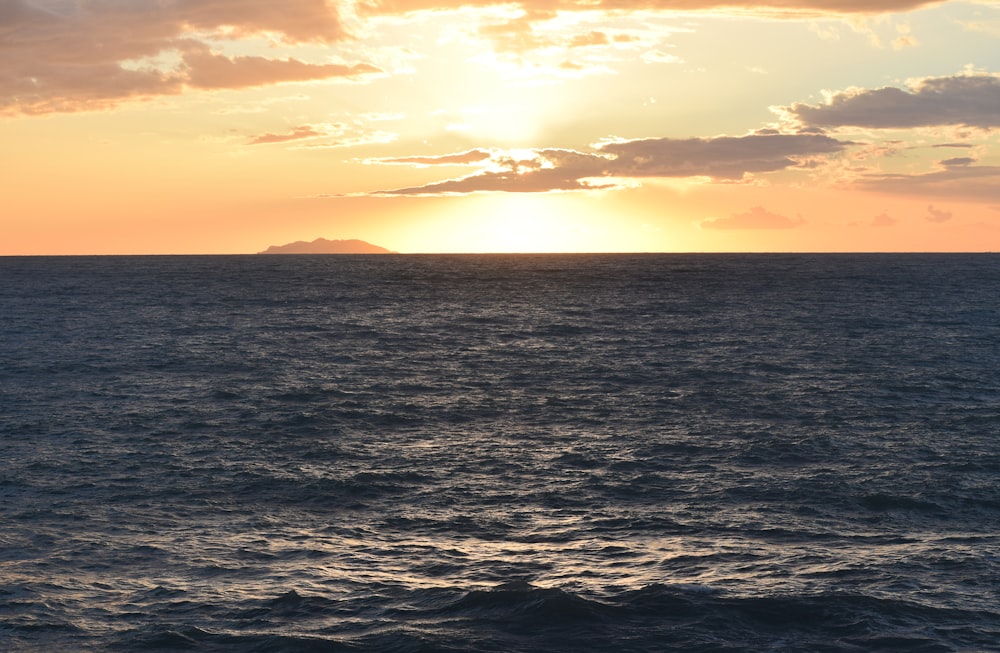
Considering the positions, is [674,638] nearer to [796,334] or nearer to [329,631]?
[329,631]

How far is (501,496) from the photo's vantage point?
35188 millimetres

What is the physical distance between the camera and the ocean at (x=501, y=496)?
910 inches

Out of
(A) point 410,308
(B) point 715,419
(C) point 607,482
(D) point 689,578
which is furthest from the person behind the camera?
(A) point 410,308

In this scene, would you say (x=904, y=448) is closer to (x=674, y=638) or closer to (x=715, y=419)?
(x=715, y=419)

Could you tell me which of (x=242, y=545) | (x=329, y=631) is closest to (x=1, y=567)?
(x=242, y=545)

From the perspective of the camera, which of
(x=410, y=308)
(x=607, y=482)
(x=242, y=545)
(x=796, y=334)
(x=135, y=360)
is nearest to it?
(x=242, y=545)

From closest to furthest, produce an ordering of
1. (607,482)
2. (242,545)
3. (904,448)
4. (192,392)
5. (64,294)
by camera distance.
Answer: (242,545), (607,482), (904,448), (192,392), (64,294)

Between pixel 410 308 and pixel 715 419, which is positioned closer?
pixel 715 419

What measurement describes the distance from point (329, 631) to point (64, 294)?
475ft

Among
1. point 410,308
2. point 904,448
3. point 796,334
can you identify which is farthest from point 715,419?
point 410,308

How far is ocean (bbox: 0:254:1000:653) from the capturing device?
23109 mm

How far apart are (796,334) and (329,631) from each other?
245 ft

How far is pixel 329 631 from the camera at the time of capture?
73.7ft

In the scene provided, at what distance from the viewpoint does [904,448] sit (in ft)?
140
